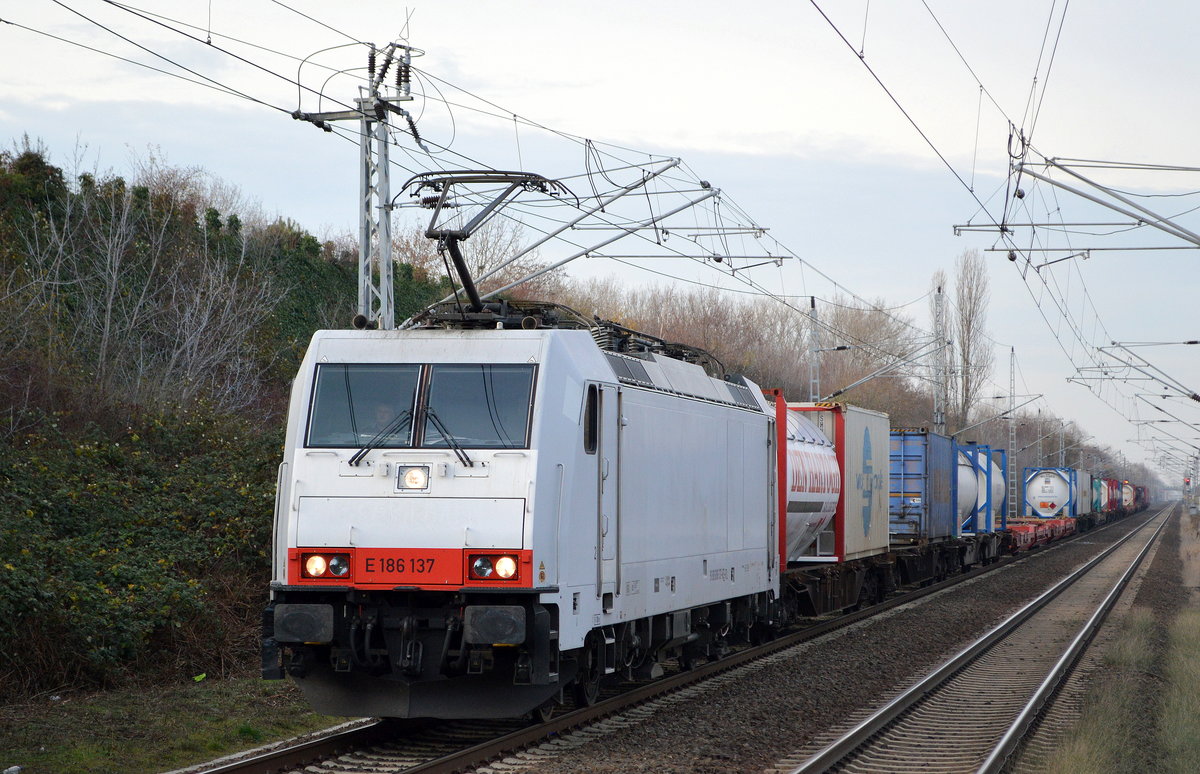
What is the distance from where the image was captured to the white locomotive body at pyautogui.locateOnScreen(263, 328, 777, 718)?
30.5 feet

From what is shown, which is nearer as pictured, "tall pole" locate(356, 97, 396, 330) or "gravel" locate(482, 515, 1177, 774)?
"gravel" locate(482, 515, 1177, 774)

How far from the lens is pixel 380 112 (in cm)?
1639

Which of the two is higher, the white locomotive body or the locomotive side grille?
the locomotive side grille

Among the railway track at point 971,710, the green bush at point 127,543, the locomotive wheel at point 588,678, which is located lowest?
the railway track at point 971,710

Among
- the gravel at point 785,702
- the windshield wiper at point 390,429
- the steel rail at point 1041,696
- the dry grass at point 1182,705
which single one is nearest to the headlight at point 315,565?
the windshield wiper at point 390,429

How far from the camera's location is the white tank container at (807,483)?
57.0ft

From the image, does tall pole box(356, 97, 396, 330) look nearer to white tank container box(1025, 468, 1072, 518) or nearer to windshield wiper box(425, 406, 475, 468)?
windshield wiper box(425, 406, 475, 468)

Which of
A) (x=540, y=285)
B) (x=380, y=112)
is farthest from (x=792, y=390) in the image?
(x=380, y=112)

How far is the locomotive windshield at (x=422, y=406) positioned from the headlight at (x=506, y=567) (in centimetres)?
89

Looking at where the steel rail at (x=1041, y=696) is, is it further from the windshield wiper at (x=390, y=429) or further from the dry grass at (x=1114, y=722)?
the windshield wiper at (x=390, y=429)

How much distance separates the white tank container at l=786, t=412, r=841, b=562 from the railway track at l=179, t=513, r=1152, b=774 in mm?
4489

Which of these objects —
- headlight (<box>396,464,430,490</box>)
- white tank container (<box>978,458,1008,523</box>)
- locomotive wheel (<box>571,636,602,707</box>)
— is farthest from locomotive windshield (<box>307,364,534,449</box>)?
white tank container (<box>978,458,1008,523</box>)

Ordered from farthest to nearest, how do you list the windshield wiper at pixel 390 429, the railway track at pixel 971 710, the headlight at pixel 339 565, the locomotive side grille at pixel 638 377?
the locomotive side grille at pixel 638 377 → the railway track at pixel 971 710 → the windshield wiper at pixel 390 429 → the headlight at pixel 339 565

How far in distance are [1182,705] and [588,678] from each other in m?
6.14
